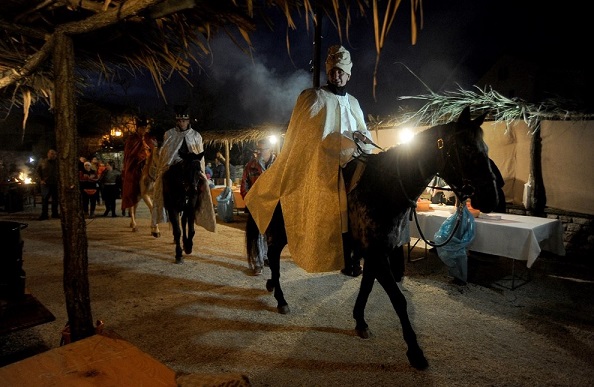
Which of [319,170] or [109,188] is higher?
[109,188]

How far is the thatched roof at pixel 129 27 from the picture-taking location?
221 cm

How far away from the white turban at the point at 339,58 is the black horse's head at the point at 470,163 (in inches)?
56.8

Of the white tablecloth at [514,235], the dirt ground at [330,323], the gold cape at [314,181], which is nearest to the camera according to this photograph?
the dirt ground at [330,323]

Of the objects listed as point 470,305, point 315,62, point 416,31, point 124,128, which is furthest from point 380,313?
point 124,128

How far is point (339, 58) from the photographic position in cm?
366

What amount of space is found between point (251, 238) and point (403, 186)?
2.69m

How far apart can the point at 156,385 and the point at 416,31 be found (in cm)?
223

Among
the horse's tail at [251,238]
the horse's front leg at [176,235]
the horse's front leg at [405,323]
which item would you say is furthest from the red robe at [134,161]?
the horse's front leg at [405,323]

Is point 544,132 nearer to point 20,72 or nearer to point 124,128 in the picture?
point 20,72

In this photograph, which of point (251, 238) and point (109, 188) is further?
point (109, 188)

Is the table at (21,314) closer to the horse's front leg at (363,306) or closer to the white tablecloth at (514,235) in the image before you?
the horse's front leg at (363,306)

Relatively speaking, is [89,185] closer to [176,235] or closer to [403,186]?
[176,235]

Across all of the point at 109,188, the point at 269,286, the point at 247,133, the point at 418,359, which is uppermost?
the point at 247,133

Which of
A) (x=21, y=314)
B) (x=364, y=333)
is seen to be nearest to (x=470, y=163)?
(x=364, y=333)
